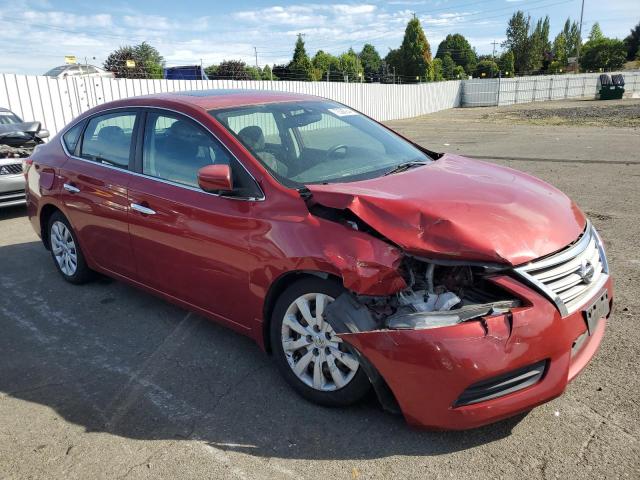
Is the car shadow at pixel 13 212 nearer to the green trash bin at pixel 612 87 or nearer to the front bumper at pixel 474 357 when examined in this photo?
the front bumper at pixel 474 357

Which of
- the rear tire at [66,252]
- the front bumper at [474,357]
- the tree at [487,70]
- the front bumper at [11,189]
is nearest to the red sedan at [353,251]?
the front bumper at [474,357]

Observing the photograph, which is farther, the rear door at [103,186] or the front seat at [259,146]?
the rear door at [103,186]

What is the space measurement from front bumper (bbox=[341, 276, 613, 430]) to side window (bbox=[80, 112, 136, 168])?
103 inches

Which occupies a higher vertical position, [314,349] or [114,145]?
[114,145]

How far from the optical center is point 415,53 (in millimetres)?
56312

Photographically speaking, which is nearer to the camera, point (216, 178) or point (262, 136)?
point (216, 178)

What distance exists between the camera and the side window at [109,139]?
13.6 ft

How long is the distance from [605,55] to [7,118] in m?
85.1

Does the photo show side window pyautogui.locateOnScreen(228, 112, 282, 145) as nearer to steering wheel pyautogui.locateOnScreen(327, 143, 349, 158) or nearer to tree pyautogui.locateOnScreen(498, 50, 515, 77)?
steering wheel pyautogui.locateOnScreen(327, 143, 349, 158)

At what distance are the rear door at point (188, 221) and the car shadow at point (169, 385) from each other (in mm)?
384

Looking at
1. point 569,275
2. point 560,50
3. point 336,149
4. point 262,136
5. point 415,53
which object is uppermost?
point 560,50

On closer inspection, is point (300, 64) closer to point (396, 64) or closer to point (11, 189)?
point (396, 64)

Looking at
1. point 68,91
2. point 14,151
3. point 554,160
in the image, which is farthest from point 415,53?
point 14,151

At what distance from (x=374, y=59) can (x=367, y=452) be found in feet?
339
